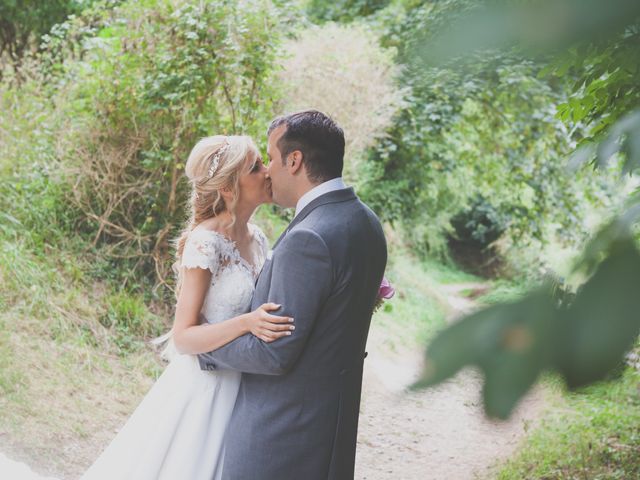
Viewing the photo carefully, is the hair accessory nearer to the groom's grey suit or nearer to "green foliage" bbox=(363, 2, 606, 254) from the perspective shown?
the groom's grey suit

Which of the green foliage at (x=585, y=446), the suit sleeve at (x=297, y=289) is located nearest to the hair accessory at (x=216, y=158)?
the suit sleeve at (x=297, y=289)

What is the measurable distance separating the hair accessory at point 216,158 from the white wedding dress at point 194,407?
0.21 m

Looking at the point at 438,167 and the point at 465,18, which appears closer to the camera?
the point at 465,18

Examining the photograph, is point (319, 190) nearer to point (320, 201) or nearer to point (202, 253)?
point (320, 201)

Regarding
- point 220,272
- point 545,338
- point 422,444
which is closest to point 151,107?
point 422,444

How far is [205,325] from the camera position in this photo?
228 centimetres

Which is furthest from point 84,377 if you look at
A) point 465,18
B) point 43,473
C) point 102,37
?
point 465,18

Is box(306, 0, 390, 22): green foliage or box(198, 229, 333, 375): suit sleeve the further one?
box(306, 0, 390, 22): green foliage

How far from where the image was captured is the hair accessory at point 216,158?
2586 millimetres

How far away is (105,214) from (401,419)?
3.20m

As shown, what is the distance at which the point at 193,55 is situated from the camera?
5.99 metres

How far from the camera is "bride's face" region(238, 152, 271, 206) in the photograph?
8.55 ft

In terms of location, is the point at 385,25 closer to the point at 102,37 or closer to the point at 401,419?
the point at 102,37

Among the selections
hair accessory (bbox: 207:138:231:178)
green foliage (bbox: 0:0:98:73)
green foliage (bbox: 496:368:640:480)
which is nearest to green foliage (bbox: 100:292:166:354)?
green foliage (bbox: 496:368:640:480)
